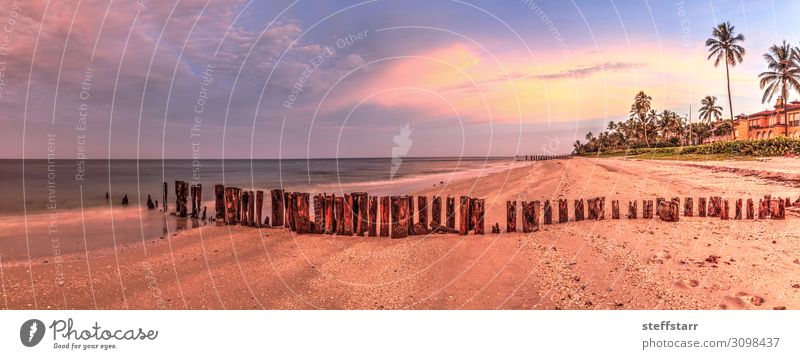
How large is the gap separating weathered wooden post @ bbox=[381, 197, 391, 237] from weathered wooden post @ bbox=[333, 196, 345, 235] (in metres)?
0.90

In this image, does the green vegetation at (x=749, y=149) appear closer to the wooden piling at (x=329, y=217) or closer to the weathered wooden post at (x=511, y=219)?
the weathered wooden post at (x=511, y=219)

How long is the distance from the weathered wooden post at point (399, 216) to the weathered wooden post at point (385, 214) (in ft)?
0.47

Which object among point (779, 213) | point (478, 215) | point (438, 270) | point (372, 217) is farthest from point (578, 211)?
point (372, 217)

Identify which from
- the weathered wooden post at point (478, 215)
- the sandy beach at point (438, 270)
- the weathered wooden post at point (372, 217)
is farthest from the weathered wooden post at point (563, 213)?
the weathered wooden post at point (372, 217)

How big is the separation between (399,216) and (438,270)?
6.21ft

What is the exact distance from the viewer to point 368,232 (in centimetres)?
920

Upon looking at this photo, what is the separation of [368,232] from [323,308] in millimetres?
3068

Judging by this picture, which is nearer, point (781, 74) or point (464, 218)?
point (464, 218)

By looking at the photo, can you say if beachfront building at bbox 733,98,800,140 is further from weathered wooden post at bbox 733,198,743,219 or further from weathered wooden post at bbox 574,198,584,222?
weathered wooden post at bbox 574,198,584,222

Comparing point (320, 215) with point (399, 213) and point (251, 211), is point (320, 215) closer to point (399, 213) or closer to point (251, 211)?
point (399, 213)

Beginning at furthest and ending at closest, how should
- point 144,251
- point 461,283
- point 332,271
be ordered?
point 144,251
point 332,271
point 461,283

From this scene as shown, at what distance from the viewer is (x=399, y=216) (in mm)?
8773
